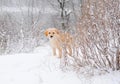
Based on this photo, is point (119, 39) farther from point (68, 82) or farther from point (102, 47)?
point (68, 82)

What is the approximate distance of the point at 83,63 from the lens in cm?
546

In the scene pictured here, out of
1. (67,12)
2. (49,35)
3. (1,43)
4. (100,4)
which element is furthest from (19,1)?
(100,4)

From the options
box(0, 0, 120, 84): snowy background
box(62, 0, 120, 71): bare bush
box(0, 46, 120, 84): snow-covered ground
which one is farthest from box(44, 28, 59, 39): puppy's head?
box(62, 0, 120, 71): bare bush

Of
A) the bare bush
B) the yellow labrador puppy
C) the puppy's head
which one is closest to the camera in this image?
the bare bush

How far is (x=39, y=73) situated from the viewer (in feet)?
18.5

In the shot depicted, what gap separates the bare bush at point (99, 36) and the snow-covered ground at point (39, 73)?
0.25 meters

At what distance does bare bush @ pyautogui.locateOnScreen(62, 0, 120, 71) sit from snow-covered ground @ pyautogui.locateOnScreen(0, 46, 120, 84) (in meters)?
0.25

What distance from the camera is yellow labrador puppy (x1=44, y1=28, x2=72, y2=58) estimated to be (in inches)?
235

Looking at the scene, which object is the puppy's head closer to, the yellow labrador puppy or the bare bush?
the yellow labrador puppy

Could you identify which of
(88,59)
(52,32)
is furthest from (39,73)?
(52,32)

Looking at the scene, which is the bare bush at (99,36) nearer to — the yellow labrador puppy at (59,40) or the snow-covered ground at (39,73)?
the snow-covered ground at (39,73)

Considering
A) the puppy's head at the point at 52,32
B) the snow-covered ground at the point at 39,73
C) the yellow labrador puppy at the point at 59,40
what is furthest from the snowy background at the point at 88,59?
the puppy's head at the point at 52,32

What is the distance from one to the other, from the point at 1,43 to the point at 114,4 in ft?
19.6

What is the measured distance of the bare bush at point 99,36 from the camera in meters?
5.07
